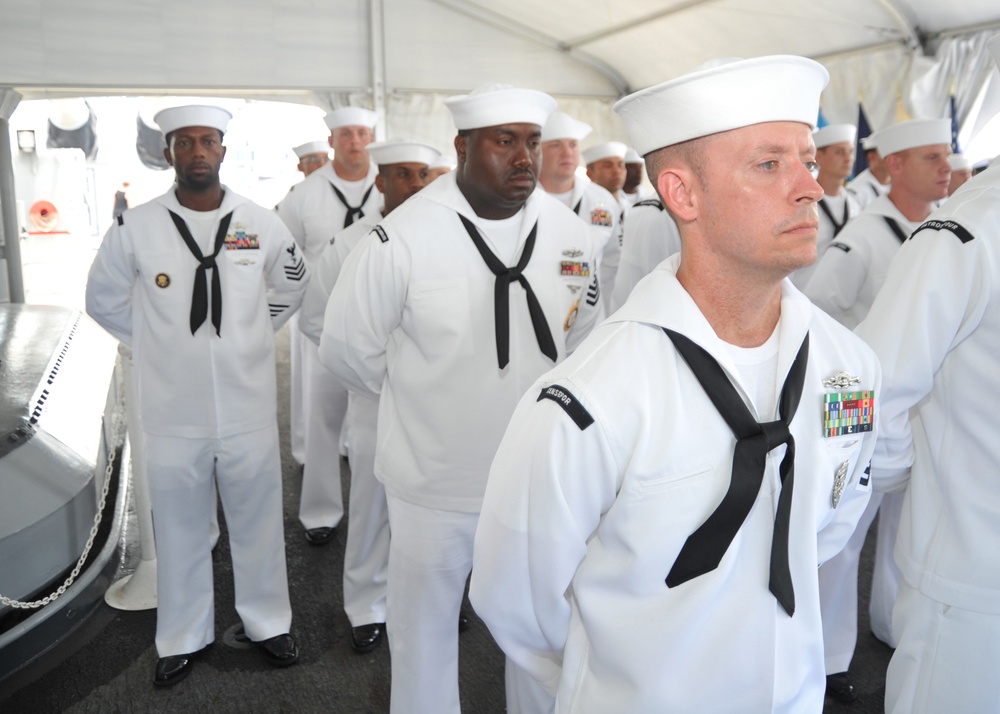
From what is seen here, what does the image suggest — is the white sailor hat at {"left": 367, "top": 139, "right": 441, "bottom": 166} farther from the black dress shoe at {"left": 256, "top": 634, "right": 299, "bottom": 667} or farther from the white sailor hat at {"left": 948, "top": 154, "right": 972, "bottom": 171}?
the white sailor hat at {"left": 948, "top": 154, "right": 972, "bottom": 171}

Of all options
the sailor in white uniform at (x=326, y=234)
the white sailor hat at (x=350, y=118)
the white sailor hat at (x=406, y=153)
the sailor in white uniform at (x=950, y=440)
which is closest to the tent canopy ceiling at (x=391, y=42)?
the white sailor hat at (x=350, y=118)

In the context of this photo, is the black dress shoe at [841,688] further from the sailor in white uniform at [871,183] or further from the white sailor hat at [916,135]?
the sailor in white uniform at [871,183]

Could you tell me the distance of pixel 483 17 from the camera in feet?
37.9

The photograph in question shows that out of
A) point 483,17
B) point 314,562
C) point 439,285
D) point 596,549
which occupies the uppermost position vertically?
point 483,17

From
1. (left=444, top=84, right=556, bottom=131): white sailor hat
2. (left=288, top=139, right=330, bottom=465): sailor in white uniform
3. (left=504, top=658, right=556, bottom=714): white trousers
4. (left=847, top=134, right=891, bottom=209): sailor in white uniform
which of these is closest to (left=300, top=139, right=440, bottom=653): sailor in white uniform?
(left=504, top=658, right=556, bottom=714): white trousers

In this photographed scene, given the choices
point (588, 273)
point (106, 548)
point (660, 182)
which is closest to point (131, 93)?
point (106, 548)

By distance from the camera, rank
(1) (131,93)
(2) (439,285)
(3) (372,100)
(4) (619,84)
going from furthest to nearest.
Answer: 1. (4) (619,84)
2. (3) (372,100)
3. (1) (131,93)
4. (2) (439,285)

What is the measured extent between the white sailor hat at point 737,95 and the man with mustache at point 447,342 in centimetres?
118

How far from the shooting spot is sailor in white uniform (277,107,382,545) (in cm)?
457

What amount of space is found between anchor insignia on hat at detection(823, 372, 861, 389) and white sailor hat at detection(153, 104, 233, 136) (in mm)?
2665

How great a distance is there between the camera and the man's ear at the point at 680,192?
147 centimetres

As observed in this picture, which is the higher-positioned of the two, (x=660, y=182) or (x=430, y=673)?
(x=660, y=182)

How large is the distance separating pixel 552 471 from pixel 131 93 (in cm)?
1046

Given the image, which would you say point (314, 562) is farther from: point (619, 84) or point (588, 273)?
point (619, 84)
